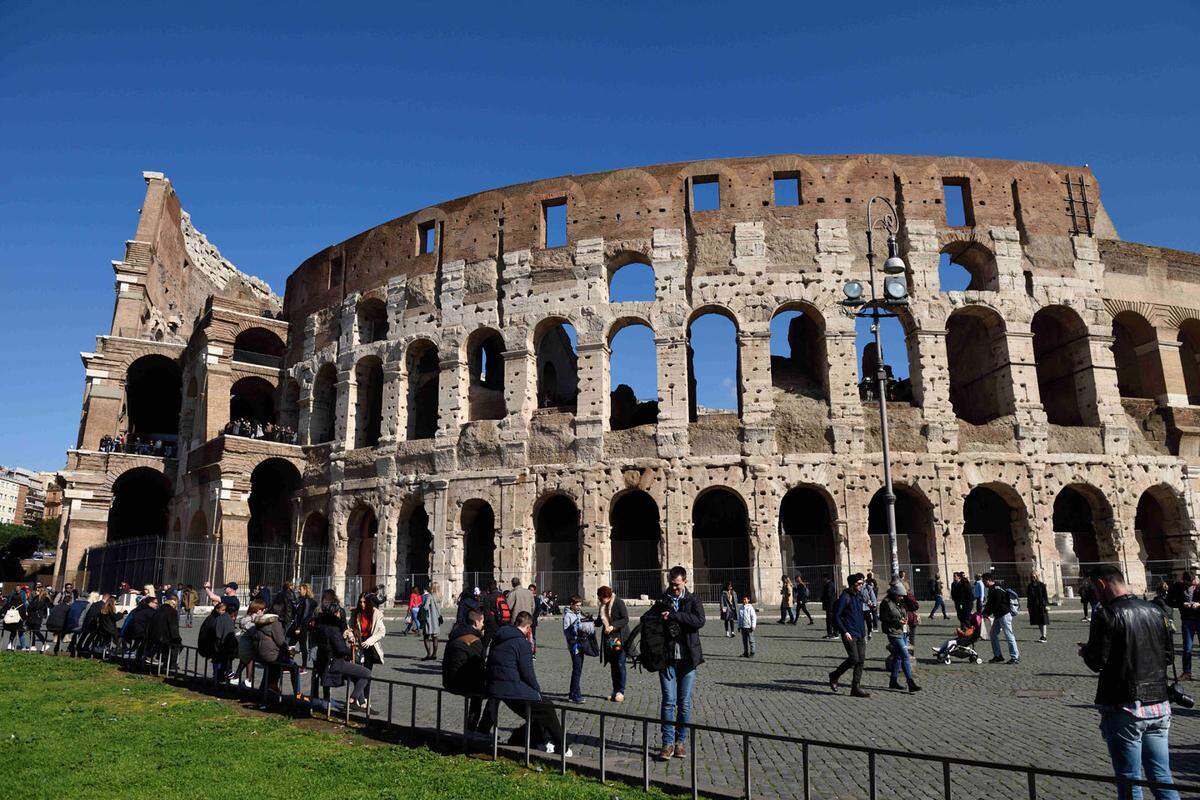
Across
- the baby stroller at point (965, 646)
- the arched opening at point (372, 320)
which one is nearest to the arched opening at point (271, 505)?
the arched opening at point (372, 320)

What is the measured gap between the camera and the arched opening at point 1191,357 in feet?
83.4

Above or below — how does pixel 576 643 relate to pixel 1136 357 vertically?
below

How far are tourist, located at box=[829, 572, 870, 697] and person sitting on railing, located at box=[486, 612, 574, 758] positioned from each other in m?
4.12

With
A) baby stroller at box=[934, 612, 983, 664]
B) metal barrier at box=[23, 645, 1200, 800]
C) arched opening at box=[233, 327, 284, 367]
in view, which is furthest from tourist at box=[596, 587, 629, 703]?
arched opening at box=[233, 327, 284, 367]

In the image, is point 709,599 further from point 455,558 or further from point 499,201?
point 499,201

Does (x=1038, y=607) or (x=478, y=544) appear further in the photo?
(x=478, y=544)

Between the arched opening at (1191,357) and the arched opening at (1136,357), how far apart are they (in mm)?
1443

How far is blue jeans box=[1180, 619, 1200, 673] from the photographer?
32.2 ft

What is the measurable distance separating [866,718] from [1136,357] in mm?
22184

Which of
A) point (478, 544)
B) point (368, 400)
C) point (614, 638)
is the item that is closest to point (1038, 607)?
point (614, 638)

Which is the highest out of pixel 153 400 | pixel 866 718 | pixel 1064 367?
pixel 153 400

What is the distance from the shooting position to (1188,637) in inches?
400

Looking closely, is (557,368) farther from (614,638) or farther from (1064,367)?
(614,638)

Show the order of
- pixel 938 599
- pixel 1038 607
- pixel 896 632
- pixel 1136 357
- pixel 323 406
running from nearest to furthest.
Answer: pixel 896 632 < pixel 1038 607 < pixel 938 599 < pixel 1136 357 < pixel 323 406
